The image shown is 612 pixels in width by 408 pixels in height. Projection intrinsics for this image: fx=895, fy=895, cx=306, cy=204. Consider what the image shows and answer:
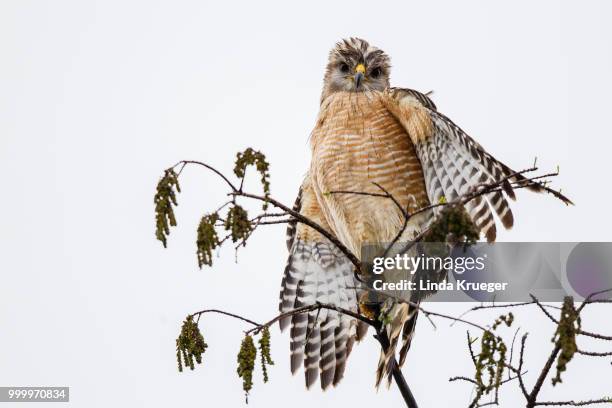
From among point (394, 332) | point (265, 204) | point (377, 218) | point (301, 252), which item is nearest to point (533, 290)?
point (394, 332)

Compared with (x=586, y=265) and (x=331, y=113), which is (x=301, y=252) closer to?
(x=331, y=113)

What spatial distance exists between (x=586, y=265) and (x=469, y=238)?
2612 millimetres

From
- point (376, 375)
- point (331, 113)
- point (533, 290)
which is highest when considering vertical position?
point (331, 113)

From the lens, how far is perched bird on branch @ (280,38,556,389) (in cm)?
682

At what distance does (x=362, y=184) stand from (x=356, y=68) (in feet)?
5.39

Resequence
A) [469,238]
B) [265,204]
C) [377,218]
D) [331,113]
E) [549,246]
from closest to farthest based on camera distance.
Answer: [469,238]
[265,204]
[549,246]
[377,218]
[331,113]

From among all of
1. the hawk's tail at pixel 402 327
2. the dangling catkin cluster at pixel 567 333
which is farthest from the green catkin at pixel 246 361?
the hawk's tail at pixel 402 327

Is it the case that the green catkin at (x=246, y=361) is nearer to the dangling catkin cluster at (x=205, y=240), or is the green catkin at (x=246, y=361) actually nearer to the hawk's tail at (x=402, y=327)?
the dangling catkin cluster at (x=205, y=240)

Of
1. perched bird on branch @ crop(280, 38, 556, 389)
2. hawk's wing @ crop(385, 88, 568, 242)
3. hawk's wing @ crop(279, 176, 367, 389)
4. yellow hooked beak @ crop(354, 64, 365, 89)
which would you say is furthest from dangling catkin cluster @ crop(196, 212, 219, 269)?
yellow hooked beak @ crop(354, 64, 365, 89)

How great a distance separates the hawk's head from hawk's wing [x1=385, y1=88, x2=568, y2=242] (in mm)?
1123

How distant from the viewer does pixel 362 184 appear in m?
7.64

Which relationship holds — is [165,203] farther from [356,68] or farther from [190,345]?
[356,68]

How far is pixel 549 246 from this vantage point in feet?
20.9

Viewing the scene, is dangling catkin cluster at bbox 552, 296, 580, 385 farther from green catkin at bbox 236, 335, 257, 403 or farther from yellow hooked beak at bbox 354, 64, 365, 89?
yellow hooked beak at bbox 354, 64, 365, 89
